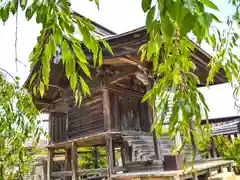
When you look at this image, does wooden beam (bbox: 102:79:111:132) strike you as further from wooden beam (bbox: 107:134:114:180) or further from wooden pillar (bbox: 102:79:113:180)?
wooden beam (bbox: 107:134:114:180)

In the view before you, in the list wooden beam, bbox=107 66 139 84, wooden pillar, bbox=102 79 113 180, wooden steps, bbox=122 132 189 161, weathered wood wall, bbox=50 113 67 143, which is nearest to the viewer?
wooden steps, bbox=122 132 189 161

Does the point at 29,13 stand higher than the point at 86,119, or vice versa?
the point at 86,119

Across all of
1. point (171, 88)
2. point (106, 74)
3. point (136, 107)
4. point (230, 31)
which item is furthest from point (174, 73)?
point (136, 107)

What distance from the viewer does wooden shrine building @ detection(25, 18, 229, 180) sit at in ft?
15.6

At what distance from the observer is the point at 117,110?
6.02 m

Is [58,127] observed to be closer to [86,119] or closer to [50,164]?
[50,164]

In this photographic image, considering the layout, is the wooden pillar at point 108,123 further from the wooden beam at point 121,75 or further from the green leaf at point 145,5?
the green leaf at point 145,5

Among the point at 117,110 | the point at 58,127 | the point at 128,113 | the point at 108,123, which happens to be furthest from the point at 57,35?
the point at 58,127

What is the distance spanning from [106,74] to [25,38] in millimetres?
4070

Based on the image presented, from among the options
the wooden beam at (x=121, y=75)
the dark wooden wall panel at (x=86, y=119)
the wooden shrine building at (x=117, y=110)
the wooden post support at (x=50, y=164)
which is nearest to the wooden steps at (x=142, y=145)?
the wooden shrine building at (x=117, y=110)

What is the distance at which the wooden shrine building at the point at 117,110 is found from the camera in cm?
477

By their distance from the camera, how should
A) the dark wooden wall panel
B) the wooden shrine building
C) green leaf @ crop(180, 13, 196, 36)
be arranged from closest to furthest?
green leaf @ crop(180, 13, 196, 36) < the wooden shrine building < the dark wooden wall panel

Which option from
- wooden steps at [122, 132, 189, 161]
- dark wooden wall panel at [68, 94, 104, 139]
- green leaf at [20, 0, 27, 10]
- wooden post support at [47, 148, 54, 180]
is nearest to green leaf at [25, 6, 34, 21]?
green leaf at [20, 0, 27, 10]

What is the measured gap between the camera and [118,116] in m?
5.95
